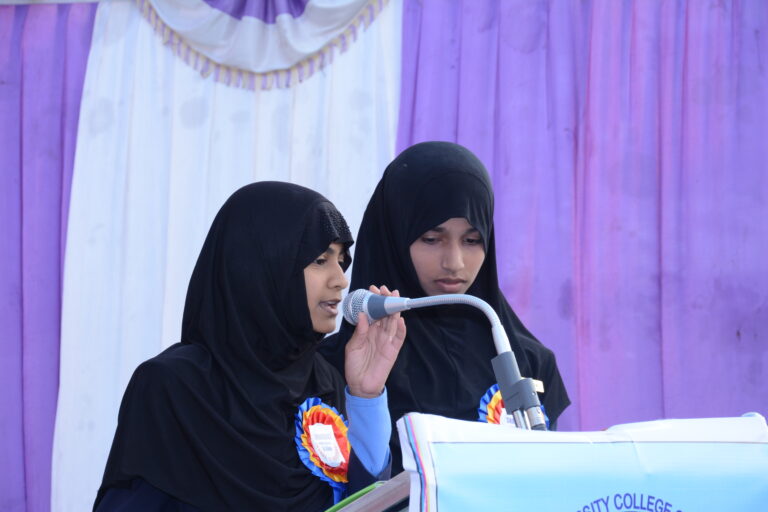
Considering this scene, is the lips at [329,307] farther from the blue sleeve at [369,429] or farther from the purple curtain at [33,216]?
the purple curtain at [33,216]

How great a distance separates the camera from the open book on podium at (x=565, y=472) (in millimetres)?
728

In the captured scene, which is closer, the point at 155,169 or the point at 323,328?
the point at 323,328

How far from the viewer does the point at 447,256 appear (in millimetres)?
1613

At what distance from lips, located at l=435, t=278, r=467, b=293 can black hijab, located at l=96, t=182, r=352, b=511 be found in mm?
228

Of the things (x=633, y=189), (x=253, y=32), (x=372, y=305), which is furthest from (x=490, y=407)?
(x=253, y=32)

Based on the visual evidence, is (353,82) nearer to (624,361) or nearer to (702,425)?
(624,361)

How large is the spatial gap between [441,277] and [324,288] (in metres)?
0.27

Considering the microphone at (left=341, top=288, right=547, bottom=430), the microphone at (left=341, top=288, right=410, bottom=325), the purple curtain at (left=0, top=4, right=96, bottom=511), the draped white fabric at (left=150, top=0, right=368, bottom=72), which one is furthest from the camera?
the purple curtain at (left=0, top=4, right=96, bottom=511)

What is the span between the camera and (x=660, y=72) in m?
2.77

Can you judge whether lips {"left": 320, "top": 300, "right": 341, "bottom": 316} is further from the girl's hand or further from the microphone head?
the microphone head

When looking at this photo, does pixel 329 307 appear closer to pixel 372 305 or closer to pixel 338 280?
pixel 338 280

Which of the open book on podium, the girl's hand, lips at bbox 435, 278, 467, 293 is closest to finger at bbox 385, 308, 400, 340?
the girl's hand

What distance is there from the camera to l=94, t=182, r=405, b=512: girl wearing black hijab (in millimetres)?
1307

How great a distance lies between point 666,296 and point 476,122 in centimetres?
81
